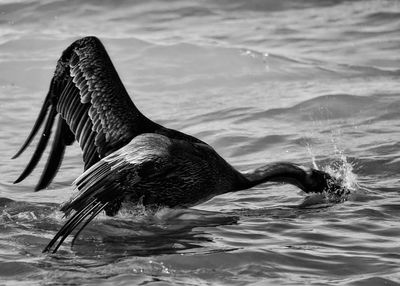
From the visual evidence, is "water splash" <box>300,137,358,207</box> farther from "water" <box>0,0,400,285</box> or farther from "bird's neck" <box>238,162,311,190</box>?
"bird's neck" <box>238,162,311,190</box>

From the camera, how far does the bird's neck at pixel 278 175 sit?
26.5ft

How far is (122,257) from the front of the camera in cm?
670

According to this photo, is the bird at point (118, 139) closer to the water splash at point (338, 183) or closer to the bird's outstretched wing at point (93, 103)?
the bird's outstretched wing at point (93, 103)

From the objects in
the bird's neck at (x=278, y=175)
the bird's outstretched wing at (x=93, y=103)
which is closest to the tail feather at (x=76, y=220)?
the bird's outstretched wing at (x=93, y=103)

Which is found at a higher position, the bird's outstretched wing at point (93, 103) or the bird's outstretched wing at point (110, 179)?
the bird's outstretched wing at point (93, 103)

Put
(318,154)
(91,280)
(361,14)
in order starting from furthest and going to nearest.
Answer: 1. (361,14)
2. (318,154)
3. (91,280)

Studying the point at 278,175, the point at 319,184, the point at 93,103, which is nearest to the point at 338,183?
the point at 319,184

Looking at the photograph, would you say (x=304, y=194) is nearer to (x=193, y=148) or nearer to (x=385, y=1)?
(x=193, y=148)

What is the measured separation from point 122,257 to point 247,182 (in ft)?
5.40

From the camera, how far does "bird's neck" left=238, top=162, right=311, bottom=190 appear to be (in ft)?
26.5

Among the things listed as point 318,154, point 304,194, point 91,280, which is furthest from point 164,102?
point 91,280

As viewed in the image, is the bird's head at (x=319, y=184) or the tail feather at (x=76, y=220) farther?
the bird's head at (x=319, y=184)

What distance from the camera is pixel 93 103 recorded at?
776 centimetres

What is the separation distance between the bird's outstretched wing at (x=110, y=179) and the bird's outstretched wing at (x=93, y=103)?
0.44m
